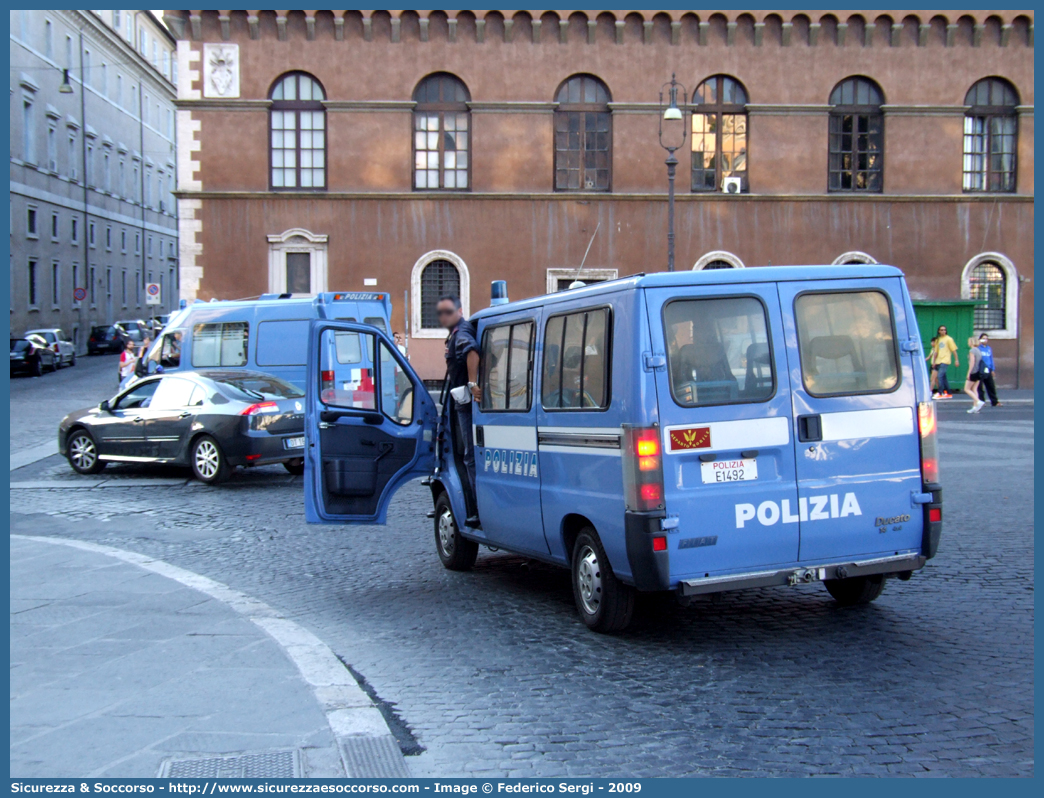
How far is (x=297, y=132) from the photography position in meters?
30.5

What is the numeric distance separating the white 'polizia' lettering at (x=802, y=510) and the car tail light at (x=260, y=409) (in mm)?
9428

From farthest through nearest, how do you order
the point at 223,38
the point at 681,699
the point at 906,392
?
the point at 223,38 → the point at 906,392 → the point at 681,699

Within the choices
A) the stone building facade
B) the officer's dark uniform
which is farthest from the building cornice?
the officer's dark uniform

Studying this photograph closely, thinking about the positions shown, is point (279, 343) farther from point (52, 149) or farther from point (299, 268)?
point (52, 149)

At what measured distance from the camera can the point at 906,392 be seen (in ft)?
20.9

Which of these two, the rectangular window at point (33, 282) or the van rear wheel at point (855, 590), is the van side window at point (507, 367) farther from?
the rectangular window at point (33, 282)

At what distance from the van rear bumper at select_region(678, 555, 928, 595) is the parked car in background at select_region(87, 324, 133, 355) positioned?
49926 mm

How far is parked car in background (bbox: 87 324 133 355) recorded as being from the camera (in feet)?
171

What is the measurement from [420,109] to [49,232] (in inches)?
1166

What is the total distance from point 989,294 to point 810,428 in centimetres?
2834

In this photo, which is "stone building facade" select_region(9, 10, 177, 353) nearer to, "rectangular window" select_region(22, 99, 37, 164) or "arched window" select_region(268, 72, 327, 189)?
"rectangular window" select_region(22, 99, 37, 164)

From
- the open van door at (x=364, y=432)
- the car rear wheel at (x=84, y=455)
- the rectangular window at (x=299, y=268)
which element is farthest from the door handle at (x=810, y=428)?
the rectangular window at (x=299, y=268)

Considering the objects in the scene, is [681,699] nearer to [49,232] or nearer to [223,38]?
[223,38]

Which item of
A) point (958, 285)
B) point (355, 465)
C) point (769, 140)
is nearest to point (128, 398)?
point (355, 465)
